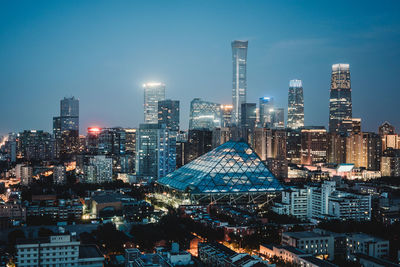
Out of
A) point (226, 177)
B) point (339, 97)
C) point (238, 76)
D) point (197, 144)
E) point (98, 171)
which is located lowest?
point (98, 171)

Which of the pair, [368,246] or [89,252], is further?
[368,246]

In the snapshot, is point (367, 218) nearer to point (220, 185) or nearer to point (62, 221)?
point (220, 185)

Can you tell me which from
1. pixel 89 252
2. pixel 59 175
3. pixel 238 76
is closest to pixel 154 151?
pixel 59 175

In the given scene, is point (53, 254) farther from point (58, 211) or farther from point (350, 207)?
point (350, 207)

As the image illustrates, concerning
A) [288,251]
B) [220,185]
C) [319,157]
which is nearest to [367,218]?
[220,185]

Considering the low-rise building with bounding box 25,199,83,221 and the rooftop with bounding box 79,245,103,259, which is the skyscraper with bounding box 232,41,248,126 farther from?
the rooftop with bounding box 79,245,103,259
